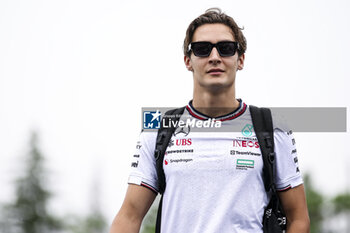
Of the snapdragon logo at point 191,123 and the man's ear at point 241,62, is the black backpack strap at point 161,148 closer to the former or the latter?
the snapdragon logo at point 191,123

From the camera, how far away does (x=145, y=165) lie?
19.5ft

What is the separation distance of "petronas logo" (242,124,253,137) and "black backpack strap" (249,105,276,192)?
0.17 feet

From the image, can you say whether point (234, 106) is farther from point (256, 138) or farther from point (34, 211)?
point (34, 211)

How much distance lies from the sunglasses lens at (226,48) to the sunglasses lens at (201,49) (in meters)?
0.10

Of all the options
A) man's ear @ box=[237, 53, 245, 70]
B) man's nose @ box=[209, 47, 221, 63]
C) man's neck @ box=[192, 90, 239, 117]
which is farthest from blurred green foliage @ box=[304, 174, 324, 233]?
man's nose @ box=[209, 47, 221, 63]

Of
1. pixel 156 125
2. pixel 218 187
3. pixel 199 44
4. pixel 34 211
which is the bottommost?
pixel 34 211

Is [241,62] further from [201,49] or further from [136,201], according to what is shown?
[136,201]

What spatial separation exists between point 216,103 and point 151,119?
0.86m

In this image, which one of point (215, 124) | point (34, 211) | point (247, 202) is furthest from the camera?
point (34, 211)

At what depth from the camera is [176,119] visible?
607 cm

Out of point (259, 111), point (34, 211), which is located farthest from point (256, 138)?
point (34, 211)

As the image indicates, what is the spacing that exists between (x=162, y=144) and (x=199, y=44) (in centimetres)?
100

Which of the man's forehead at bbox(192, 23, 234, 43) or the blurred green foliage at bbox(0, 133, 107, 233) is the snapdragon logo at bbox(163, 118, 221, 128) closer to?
the man's forehead at bbox(192, 23, 234, 43)

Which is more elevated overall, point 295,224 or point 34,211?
point 295,224
